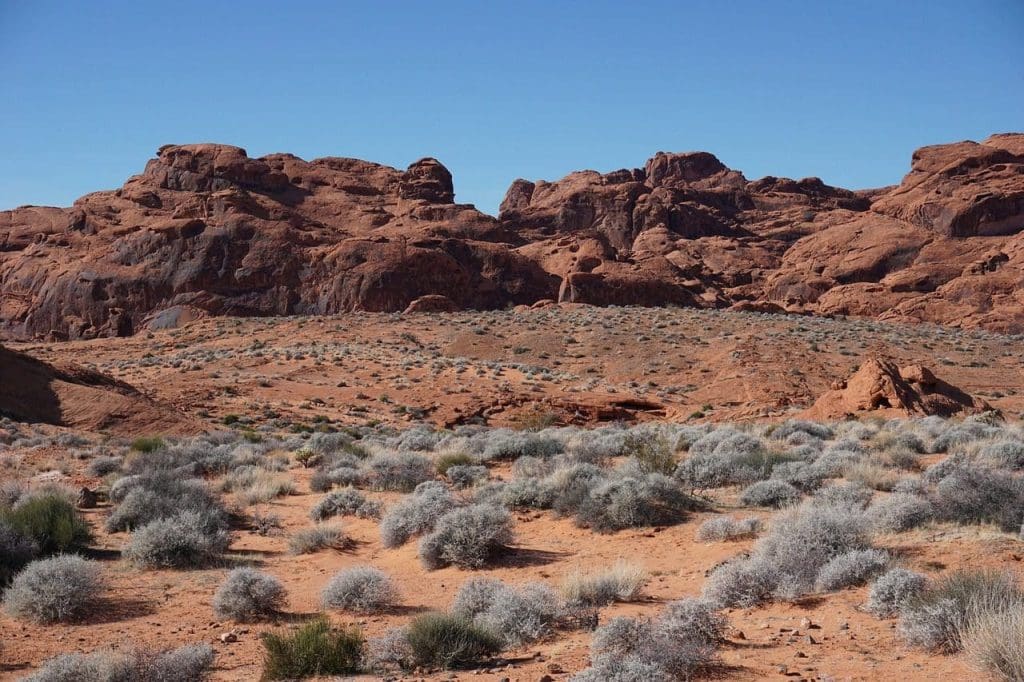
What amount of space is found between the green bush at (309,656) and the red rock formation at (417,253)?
52.6 metres

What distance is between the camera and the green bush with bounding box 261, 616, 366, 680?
5.56 metres

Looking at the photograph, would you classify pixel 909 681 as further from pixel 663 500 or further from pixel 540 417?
pixel 540 417

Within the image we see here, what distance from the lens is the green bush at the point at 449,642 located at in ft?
18.6

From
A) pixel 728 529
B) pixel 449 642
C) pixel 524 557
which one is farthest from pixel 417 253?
pixel 449 642

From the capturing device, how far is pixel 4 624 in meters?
7.01

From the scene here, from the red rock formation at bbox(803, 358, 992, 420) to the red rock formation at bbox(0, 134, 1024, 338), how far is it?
129 ft

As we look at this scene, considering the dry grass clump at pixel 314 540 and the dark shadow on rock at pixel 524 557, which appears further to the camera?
the dry grass clump at pixel 314 540

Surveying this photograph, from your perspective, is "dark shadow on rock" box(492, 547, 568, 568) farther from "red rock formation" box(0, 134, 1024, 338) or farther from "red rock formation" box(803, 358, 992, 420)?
"red rock formation" box(0, 134, 1024, 338)

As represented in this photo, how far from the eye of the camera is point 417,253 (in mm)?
61000

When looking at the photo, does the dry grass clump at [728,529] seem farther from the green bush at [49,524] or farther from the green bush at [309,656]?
the green bush at [49,524]

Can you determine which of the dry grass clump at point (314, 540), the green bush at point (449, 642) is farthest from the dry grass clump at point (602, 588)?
the dry grass clump at point (314, 540)

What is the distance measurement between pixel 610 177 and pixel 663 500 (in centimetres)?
11886

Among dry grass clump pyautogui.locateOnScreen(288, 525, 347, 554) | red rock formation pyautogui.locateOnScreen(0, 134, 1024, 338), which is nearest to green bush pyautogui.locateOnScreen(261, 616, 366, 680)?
dry grass clump pyautogui.locateOnScreen(288, 525, 347, 554)

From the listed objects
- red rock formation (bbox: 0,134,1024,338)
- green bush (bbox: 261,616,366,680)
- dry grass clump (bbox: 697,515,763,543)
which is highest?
red rock formation (bbox: 0,134,1024,338)
